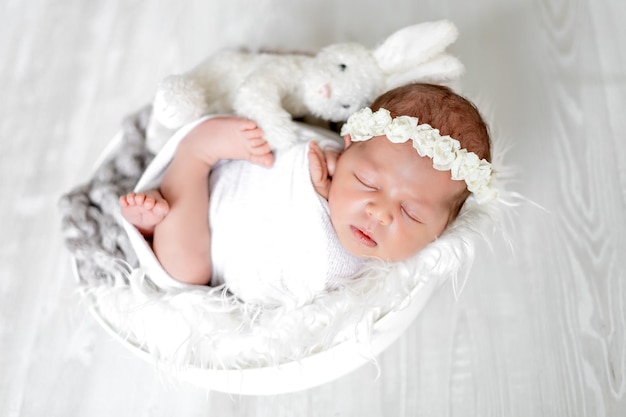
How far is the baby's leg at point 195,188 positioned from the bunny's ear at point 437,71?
0.96ft

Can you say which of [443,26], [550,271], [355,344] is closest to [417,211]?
[355,344]

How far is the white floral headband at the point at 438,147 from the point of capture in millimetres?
892

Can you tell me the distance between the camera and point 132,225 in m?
1.07

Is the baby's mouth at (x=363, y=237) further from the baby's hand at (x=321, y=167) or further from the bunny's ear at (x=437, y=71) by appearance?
the bunny's ear at (x=437, y=71)


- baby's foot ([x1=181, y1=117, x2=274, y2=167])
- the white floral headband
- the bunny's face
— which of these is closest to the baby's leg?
baby's foot ([x1=181, y1=117, x2=274, y2=167])

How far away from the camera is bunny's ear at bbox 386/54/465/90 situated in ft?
3.43

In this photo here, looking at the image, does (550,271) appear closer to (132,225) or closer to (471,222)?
(471,222)

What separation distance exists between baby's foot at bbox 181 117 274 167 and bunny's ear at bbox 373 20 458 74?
274mm

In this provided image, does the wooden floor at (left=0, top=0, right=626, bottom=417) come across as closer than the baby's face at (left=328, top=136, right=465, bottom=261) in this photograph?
No

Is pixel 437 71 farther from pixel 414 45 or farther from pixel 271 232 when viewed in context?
pixel 271 232

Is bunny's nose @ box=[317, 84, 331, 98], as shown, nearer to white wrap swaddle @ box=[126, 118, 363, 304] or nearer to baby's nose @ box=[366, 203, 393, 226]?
white wrap swaddle @ box=[126, 118, 363, 304]

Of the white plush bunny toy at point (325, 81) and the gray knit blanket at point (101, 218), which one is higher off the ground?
the white plush bunny toy at point (325, 81)

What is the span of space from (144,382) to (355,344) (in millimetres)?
510

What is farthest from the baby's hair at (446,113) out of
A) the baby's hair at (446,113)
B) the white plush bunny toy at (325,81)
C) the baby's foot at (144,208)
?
the baby's foot at (144,208)
